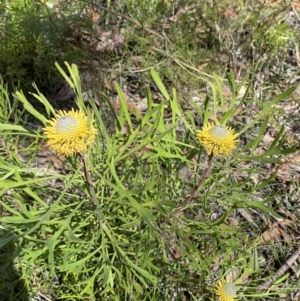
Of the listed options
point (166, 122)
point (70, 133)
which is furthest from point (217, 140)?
point (166, 122)

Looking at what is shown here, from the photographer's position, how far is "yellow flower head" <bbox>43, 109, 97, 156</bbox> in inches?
46.5

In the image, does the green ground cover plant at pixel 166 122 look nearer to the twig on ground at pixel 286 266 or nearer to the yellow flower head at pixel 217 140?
the twig on ground at pixel 286 266

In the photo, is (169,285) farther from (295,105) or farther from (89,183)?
(295,105)

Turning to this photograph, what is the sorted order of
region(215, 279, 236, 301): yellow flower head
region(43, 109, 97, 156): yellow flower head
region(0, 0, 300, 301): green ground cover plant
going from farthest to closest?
region(0, 0, 300, 301): green ground cover plant, region(215, 279, 236, 301): yellow flower head, region(43, 109, 97, 156): yellow flower head

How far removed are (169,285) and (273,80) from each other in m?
1.60

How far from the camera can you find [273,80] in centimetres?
296

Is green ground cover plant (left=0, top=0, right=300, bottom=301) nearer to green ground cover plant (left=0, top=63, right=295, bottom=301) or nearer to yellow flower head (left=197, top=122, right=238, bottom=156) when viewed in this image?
green ground cover plant (left=0, top=63, right=295, bottom=301)

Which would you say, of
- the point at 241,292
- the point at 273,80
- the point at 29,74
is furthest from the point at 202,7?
the point at 241,292

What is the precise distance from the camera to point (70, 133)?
118 centimetres

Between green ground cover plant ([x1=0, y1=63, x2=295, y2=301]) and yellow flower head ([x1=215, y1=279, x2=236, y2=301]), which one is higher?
green ground cover plant ([x1=0, y1=63, x2=295, y2=301])

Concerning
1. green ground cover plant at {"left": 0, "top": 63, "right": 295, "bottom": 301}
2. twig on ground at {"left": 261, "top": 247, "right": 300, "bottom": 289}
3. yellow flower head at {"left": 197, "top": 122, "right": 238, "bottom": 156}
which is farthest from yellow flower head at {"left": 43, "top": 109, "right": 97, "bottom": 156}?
twig on ground at {"left": 261, "top": 247, "right": 300, "bottom": 289}

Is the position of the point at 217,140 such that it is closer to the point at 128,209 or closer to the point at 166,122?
the point at 128,209

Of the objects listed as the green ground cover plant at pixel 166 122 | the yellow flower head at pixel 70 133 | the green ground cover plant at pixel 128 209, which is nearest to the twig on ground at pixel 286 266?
the green ground cover plant at pixel 166 122

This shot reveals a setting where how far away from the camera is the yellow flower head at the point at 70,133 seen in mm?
1181
